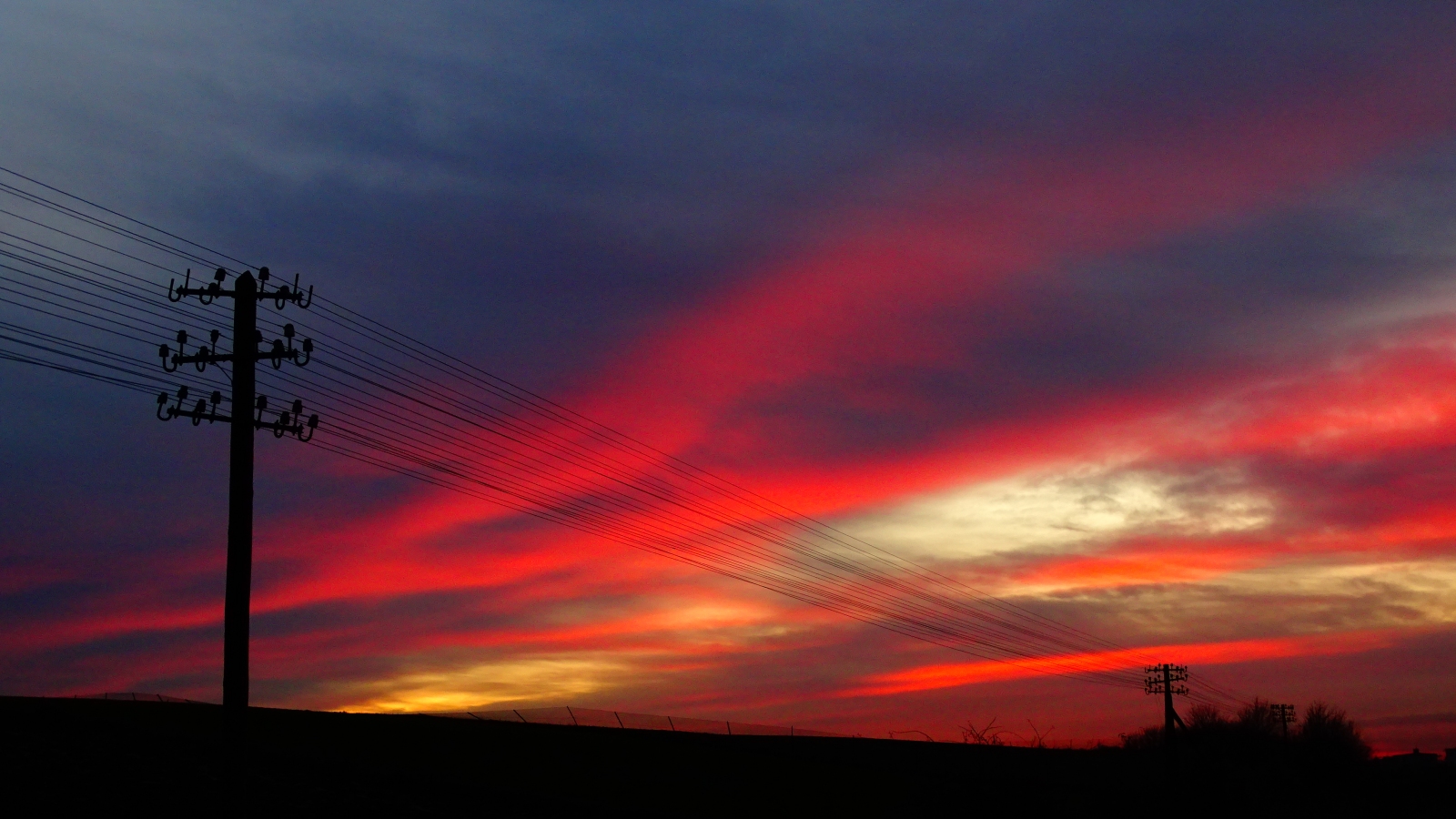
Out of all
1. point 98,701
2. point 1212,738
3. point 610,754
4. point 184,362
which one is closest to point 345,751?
point 610,754

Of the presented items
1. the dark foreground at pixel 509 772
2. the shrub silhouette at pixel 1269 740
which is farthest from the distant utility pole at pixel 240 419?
the shrub silhouette at pixel 1269 740

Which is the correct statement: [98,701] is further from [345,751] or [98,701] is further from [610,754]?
[610,754]

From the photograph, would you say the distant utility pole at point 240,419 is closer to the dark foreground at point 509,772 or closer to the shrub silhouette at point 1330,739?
the dark foreground at point 509,772

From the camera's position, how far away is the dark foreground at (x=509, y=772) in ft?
137

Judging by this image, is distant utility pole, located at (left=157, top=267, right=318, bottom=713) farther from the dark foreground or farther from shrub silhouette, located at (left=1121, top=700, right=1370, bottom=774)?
shrub silhouette, located at (left=1121, top=700, right=1370, bottom=774)

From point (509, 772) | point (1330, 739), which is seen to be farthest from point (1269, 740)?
point (509, 772)

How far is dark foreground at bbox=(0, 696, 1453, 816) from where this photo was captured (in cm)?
4188

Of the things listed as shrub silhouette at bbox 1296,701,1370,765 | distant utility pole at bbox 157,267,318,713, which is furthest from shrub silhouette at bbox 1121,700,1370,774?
distant utility pole at bbox 157,267,318,713

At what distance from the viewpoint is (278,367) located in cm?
2966

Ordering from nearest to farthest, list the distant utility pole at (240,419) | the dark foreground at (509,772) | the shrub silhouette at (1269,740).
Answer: the distant utility pole at (240,419), the dark foreground at (509,772), the shrub silhouette at (1269,740)

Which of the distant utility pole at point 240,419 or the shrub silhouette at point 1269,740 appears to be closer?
the distant utility pole at point 240,419

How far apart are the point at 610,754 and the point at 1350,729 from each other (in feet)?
455

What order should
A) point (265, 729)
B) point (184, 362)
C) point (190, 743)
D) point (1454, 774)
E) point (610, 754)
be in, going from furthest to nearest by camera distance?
point (1454, 774)
point (610, 754)
point (265, 729)
point (190, 743)
point (184, 362)

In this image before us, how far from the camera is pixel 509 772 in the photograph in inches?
2376
